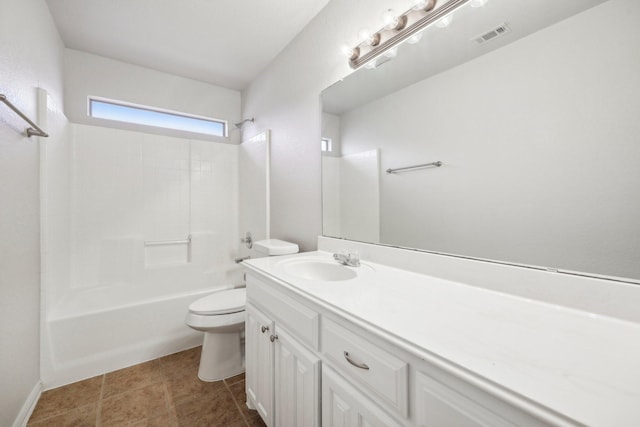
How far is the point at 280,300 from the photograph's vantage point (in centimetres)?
111

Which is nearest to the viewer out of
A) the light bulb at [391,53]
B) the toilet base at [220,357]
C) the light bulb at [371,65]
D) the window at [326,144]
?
the light bulb at [391,53]

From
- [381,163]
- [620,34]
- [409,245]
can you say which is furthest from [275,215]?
[620,34]

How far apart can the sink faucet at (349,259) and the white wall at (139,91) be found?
91.4 inches

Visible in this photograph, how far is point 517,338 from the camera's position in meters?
0.60

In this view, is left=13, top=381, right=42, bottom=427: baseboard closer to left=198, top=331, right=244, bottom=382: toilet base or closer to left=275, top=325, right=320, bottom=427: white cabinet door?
left=198, top=331, right=244, bottom=382: toilet base

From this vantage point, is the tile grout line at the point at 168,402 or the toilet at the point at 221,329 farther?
the toilet at the point at 221,329

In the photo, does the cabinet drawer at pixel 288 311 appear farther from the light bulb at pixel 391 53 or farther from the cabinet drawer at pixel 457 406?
the light bulb at pixel 391 53

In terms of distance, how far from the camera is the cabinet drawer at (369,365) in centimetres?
62

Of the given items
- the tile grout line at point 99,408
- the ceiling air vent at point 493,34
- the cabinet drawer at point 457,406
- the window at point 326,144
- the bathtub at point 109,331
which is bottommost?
the tile grout line at point 99,408

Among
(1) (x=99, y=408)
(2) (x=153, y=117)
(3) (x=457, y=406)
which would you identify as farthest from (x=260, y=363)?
(2) (x=153, y=117)

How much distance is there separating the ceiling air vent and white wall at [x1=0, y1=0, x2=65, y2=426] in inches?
82.7

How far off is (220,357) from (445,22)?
2333 mm

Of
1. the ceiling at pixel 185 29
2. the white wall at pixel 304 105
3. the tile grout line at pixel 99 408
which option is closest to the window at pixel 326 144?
the white wall at pixel 304 105

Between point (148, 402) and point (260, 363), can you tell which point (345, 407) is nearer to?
point (260, 363)
